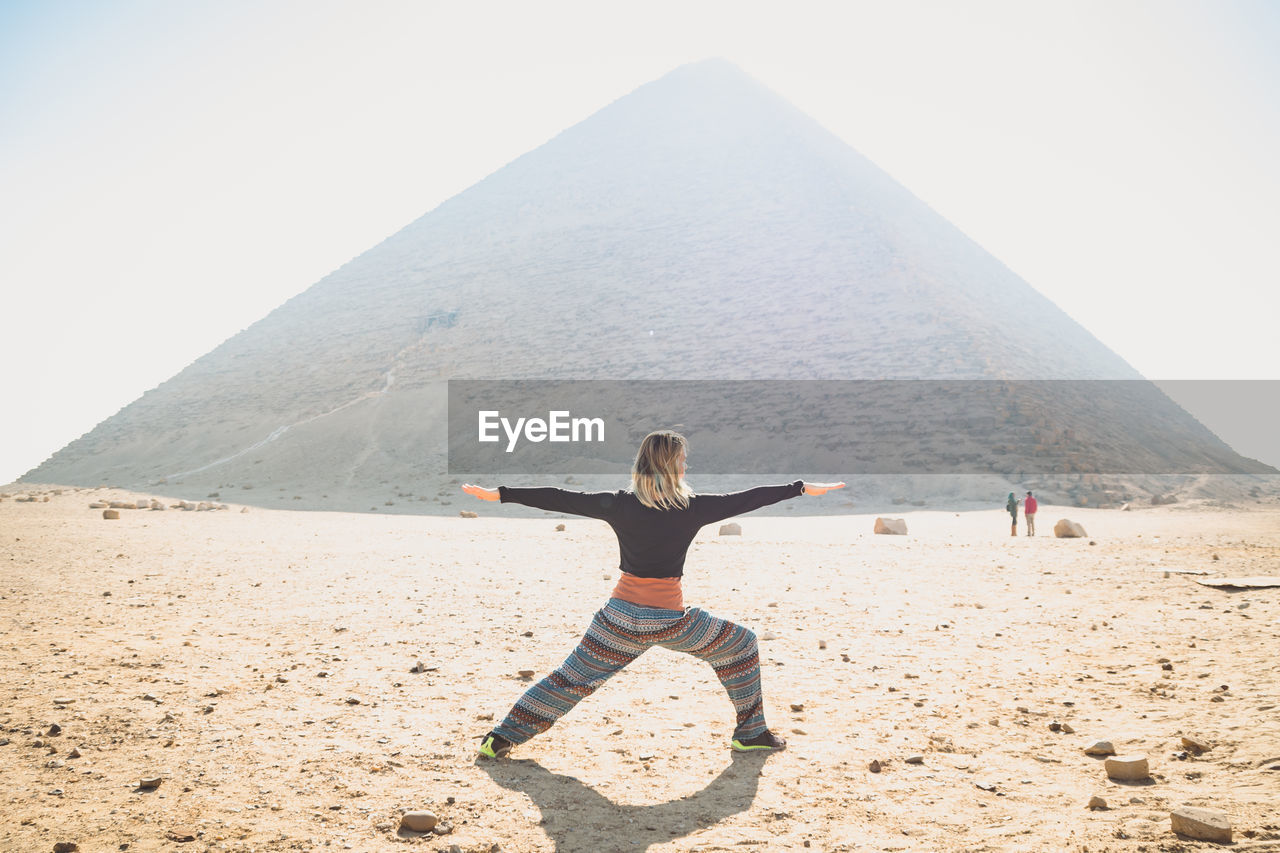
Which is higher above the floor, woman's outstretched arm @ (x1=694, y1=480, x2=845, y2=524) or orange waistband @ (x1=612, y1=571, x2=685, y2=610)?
woman's outstretched arm @ (x1=694, y1=480, x2=845, y2=524)

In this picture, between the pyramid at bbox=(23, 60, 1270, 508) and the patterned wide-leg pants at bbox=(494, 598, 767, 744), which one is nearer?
the patterned wide-leg pants at bbox=(494, 598, 767, 744)

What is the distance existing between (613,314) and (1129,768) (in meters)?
31.7

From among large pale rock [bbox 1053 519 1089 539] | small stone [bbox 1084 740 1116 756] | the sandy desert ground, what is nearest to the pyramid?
large pale rock [bbox 1053 519 1089 539]

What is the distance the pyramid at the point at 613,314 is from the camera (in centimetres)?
2667

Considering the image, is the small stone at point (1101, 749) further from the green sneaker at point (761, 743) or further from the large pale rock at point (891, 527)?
the large pale rock at point (891, 527)

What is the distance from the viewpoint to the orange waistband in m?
2.89

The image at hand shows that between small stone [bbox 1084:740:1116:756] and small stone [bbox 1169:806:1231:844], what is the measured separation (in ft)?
2.31

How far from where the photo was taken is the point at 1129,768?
8.89 feet

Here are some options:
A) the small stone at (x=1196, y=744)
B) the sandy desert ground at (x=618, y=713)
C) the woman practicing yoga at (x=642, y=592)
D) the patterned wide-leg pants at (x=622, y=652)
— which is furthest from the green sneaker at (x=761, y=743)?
the small stone at (x=1196, y=744)

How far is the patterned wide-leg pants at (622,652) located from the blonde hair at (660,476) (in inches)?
14.8

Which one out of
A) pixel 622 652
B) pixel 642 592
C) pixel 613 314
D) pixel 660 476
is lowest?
pixel 622 652

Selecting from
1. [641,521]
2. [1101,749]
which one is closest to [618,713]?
[641,521]

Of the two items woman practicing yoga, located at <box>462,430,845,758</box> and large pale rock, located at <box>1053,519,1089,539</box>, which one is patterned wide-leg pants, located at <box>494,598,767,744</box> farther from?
large pale rock, located at <box>1053,519,1089,539</box>

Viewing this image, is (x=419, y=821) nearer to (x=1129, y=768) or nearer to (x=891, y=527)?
(x=1129, y=768)
